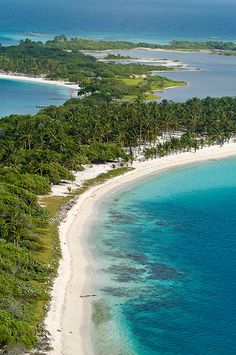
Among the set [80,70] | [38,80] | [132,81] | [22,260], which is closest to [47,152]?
[22,260]

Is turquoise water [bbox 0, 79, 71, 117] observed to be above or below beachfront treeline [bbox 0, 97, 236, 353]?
above

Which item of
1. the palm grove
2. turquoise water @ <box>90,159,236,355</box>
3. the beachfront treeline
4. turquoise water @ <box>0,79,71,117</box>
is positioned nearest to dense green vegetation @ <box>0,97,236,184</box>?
the beachfront treeline

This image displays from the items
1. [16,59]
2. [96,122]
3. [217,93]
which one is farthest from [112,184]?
[16,59]

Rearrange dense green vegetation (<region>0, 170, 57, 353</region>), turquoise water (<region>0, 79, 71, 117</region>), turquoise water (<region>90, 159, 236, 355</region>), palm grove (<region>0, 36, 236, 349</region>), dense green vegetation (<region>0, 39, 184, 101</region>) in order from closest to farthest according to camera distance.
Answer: dense green vegetation (<region>0, 170, 57, 353</region>) → turquoise water (<region>90, 159, 236, 355</region>) → palm grove (<region>0, 36, 236, 349</region>) → turquoise water (<region>0, 79, 71, 117</region>) → dense green vegetation (<region>0, 39, 184, 101</region>)

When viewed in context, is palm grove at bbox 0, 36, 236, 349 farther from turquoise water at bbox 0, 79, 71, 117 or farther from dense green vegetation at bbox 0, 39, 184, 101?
dense green vegetation at bbox 0, 39, 184, 101

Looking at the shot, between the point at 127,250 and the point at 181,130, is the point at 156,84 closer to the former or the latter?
the point at 181,130

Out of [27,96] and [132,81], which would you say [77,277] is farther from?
[132,81]
